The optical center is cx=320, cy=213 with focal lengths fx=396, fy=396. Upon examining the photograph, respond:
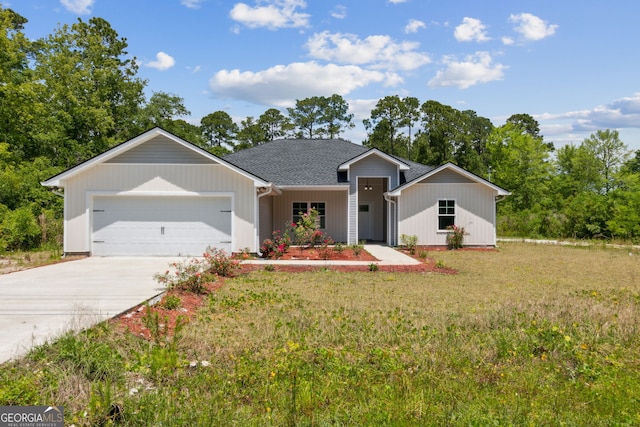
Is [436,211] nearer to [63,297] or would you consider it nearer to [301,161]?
[301,161]

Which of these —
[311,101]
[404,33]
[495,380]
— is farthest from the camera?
[311,101]

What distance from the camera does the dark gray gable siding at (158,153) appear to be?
14.3 metres

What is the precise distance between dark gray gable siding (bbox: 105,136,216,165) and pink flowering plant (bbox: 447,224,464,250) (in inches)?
423

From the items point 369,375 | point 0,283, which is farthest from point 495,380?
point 0,283

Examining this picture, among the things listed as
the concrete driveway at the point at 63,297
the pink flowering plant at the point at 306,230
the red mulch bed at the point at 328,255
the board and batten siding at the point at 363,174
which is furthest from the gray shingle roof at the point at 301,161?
the concrete driveway at the point at 63,297

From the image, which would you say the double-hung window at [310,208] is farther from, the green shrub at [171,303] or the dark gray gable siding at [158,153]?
the green shrub at [171,303]

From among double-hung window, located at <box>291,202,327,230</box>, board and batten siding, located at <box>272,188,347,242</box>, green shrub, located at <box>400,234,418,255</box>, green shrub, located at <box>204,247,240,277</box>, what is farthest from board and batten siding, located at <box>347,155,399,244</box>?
green shrub, located at <box>204,247,240,277</box>

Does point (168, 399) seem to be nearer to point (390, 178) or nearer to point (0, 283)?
point (0, 283)

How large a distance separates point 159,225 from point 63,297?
23.8ft

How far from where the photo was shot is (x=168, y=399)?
3406mm

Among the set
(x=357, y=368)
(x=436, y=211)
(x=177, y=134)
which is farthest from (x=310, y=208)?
(x=177, y=134)

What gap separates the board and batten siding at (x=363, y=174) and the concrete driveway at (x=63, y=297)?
8.97m

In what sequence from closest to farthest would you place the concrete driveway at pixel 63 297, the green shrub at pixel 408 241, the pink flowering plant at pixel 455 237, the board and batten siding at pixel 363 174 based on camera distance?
the concrete driveway at pixel 63 297, the green shrub at pixel 408 241, the pink flowering plant at pixel 455 237, the board and batten siding at pixel 363 174

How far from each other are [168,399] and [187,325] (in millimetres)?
2330
